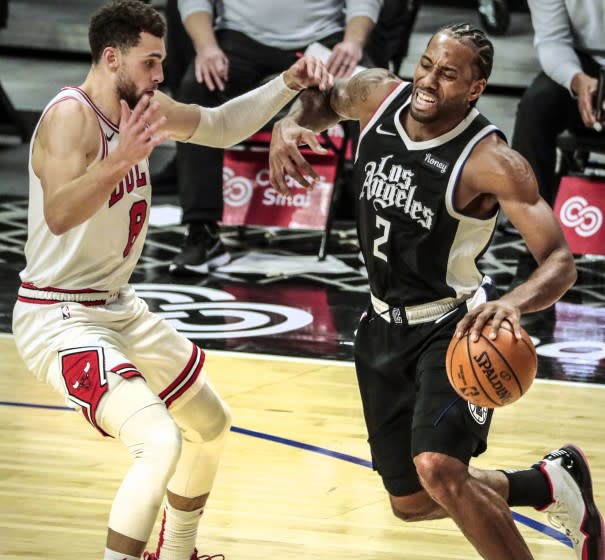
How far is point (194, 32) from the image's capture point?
888 centimetres

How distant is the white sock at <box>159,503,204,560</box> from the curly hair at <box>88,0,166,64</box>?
5.17 feet

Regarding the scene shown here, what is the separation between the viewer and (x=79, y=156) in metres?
4.45

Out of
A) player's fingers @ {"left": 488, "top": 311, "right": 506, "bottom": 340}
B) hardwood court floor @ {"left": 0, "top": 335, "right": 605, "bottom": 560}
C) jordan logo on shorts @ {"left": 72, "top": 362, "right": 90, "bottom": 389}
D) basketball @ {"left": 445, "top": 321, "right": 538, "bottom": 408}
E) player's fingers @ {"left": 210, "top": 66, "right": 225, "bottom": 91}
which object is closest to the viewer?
player's fingers @ {"left": 488, "top": 311, "right": 506, "bottom": 340}

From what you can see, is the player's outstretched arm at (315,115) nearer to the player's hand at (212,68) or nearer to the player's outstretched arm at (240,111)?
the player's outstretched arm at (240,111)

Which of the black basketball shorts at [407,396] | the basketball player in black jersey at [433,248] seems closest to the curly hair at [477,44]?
the basketball player in black jersey at [433,248]

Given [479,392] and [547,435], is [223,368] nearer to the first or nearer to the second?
[547,435]

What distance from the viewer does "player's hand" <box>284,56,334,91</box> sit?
5.25m

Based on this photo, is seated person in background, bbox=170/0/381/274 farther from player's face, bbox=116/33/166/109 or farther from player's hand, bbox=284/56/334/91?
player's face, bbox=116/33/166/109

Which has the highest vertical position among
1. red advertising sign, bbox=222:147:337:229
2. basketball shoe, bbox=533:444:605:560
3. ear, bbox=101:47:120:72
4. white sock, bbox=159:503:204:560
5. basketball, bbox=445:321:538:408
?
ear, bbox=101:47:120:72

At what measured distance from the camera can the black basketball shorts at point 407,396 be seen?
14.7 feet

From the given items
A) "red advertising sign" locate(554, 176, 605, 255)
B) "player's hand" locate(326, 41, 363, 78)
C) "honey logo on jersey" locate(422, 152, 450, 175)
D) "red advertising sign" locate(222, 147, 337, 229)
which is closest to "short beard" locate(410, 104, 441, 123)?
"honey logo on jersey" locate(422, 152, 450, 175)

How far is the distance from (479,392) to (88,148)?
148cm

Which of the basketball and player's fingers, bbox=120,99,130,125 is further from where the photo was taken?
player's fingers, bbox=120,99,130,125

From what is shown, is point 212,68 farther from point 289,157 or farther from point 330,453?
point 289,157
